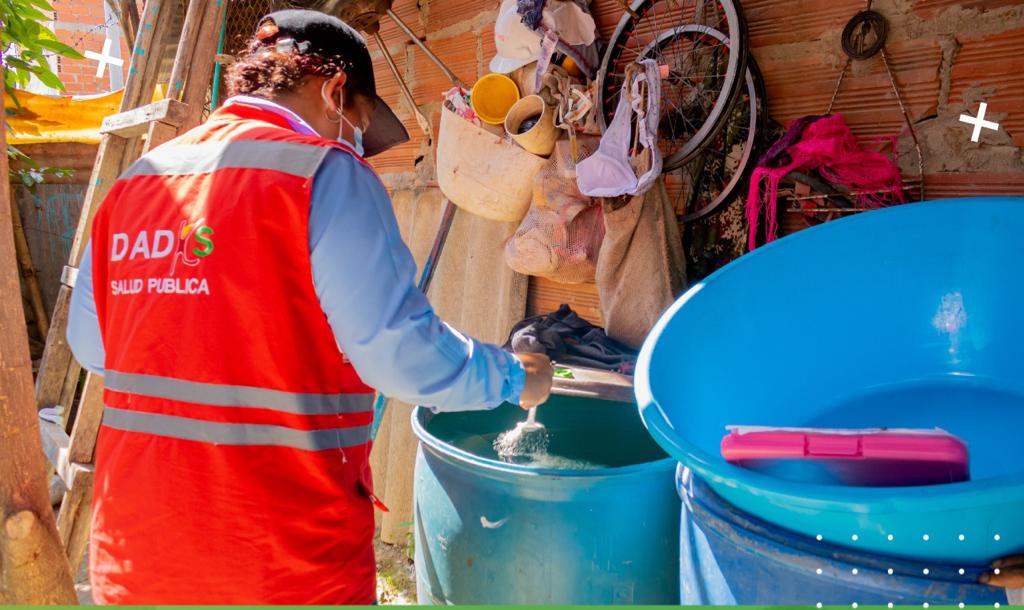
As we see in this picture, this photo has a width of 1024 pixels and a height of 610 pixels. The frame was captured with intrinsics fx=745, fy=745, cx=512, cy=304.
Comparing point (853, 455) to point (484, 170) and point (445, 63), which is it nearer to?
point (484, 170)

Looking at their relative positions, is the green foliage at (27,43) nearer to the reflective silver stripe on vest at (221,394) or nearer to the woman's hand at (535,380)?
the reflective silver stripe on vest at (221,394)

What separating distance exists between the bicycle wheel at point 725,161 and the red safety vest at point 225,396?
1.33 m

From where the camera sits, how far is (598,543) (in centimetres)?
171

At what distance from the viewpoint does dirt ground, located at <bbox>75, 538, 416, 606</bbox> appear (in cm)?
336

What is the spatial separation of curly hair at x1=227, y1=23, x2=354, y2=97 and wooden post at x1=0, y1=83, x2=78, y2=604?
45cm

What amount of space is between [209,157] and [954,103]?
1.80m

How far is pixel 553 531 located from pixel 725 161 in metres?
1.30

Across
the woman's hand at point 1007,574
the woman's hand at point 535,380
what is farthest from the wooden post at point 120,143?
the woman's hand at point 1007,574

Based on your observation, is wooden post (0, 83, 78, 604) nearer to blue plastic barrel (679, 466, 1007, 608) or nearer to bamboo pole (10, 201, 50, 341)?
blue plastic barrel (679, 466, 1007, 608)

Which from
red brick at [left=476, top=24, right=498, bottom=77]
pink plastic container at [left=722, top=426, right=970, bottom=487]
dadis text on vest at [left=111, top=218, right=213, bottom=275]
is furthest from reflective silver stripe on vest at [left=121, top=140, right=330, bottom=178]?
red brick at [left=476, top=24, right=498, bottom=77]

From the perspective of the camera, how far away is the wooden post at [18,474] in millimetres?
1357

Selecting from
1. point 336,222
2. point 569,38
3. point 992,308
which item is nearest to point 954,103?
point 992,308

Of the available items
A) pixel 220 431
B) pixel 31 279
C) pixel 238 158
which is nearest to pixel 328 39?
pixel 238 158

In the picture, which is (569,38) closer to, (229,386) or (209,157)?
(209,157)
